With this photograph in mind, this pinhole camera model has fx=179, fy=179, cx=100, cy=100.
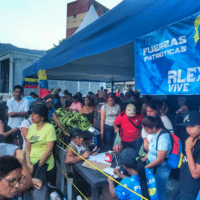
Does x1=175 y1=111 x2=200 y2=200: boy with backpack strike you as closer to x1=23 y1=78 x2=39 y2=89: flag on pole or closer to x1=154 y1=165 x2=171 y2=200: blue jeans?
x1=154 y1=165 x2=171 y2=200: blue jeans

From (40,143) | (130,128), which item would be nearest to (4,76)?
(40,143)

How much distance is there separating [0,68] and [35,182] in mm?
12693

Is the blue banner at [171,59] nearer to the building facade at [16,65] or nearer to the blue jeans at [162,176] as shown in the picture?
the blue jeans at [162,176]

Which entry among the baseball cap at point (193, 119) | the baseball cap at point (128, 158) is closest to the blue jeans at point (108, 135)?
the baseball cap at point (128, 158)

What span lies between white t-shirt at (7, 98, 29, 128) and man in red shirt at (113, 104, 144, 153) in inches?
105

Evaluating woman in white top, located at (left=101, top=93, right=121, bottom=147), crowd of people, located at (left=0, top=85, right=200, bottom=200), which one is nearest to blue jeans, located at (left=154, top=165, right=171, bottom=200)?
crowd of people, located at (left=0, top=85, right=200, bottom=200)

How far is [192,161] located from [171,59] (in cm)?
102

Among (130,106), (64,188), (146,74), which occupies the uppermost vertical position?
(146,74)

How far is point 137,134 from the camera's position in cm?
364

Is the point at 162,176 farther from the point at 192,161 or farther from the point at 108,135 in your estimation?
the point at 108,135

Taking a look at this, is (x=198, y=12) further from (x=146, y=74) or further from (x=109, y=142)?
(x=109, y=142)

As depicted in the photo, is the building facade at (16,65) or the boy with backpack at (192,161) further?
the building facade at (16,65)

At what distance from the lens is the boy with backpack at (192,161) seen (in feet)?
5.67

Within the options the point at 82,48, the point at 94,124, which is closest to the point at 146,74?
the point at 82,48
